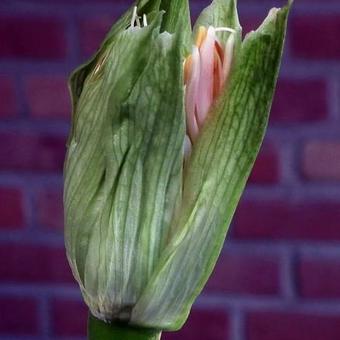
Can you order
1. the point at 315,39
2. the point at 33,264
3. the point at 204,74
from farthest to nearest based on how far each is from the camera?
the point at 33,264, the point at 315,39, the point at 204,74

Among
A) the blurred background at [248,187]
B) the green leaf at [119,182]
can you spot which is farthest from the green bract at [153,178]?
the blurred background at [248,187]

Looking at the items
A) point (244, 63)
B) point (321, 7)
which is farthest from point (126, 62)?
point (321, 7)

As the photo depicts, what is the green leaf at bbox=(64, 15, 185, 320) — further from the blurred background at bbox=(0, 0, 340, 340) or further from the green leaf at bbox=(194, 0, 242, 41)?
the blurred background at bbox=(0, 0, 340, 340)

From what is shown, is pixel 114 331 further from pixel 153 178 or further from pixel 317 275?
pixel 317 275

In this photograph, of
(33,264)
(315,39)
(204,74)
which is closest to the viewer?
(204,74)

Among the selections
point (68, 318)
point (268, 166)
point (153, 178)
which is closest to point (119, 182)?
point (153, 178)

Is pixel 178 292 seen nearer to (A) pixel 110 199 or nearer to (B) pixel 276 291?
(A) pixel 110 199

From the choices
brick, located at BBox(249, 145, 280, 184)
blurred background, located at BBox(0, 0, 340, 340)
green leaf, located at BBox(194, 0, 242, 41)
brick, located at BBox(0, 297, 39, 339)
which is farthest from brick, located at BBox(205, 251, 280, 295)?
green leaf, located at BBox(194, 0, 242, 41)
